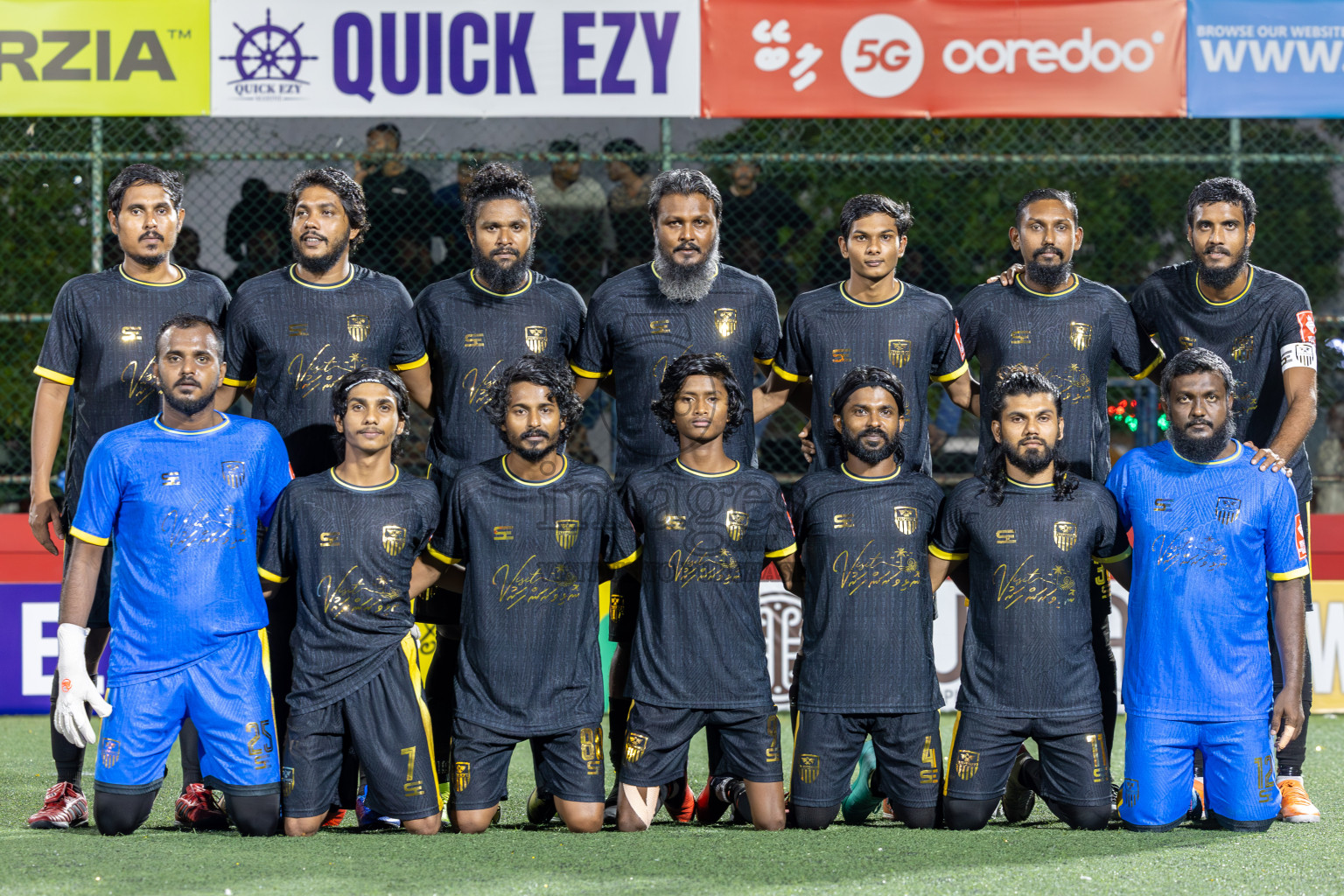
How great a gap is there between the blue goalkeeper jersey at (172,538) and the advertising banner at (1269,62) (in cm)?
557

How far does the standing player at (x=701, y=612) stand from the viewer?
496 cm

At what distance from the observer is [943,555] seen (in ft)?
16.8

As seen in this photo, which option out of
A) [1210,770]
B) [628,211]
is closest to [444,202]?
[628,211]

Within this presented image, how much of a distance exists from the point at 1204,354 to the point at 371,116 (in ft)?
15.0

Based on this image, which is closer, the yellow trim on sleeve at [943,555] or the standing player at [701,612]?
the standing player at [701,612]

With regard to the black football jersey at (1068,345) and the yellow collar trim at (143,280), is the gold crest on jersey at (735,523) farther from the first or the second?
the yellow collar trim at (143,280)

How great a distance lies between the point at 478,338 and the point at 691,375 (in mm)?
830

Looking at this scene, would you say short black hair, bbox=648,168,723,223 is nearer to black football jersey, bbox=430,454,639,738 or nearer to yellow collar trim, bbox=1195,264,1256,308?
black football jersey, bbox=430,454,639,738

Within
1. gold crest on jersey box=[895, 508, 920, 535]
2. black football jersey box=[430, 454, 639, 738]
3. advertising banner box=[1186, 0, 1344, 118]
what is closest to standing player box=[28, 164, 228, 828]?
black football jersey box=[430, 454, 639, 738]

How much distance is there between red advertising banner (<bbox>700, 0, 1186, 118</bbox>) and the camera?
26.4 feet

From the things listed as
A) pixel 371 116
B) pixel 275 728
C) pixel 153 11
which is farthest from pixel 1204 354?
pixel 153 11

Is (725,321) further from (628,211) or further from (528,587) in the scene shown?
(628,211)

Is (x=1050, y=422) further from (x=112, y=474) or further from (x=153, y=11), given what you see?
(x=153, y=11)

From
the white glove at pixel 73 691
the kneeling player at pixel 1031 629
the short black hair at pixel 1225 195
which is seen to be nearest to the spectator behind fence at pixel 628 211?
the short black hair at pixel 1225 195
